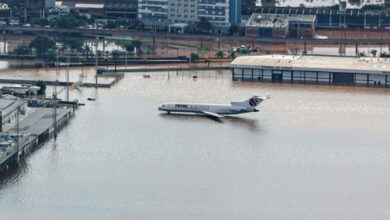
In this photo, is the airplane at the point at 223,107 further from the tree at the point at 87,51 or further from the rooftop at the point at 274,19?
the rooftop at the point at 274,19

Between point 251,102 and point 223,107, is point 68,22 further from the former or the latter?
point 251,102

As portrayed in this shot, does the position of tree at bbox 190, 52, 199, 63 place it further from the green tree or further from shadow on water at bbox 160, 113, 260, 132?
shadow on water at bbox 160, 113, 260, 132

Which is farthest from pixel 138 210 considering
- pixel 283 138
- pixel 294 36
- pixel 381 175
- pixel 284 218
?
pixel 294 36

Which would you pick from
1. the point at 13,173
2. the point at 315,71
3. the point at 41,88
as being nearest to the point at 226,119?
the point at 41,88

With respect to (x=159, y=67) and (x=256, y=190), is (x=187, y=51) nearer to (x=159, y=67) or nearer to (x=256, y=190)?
(x=159, y=67)

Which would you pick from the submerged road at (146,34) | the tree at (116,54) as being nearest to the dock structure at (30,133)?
the tree at (116,54)

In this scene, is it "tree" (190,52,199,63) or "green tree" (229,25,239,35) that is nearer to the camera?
"tree" (190,52,199,63)

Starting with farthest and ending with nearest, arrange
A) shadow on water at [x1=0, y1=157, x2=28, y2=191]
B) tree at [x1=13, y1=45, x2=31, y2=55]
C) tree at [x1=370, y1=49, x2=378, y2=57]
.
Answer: tree at [x1=370, y1=49, x2=378, y2=57], tree at [x1=13, y1=45, x2=31, y2=55], shadow on water at [x1=0, y1=157, x2=28, y2=191]

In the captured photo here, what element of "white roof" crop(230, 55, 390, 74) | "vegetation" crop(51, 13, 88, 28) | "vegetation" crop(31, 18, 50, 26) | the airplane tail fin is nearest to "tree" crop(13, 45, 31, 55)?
"vegetation" crop(51, 13, 88, 28)
